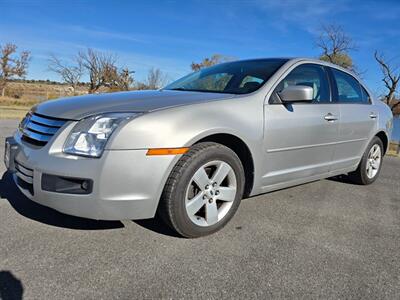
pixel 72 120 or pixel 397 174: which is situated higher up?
pixel 72 120

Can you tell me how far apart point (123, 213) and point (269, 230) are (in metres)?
1.31

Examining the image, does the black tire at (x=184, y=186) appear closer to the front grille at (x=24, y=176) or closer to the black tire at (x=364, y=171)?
the front grille at (x=24, y=176)

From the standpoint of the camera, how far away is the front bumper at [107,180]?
218 cm

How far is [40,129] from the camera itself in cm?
251

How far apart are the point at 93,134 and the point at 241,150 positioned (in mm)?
1264

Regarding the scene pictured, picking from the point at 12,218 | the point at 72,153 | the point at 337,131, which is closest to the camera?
the point at 72,153

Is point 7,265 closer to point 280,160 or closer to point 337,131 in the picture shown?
point 280,160

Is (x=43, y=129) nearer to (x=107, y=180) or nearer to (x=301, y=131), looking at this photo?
(x=107, y=180)

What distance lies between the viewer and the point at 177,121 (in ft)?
7.79

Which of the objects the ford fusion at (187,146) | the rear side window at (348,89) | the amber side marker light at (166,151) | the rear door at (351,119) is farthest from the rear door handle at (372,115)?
the amber side marker light at (166,151)

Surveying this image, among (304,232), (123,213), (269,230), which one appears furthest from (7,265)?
(304,232)

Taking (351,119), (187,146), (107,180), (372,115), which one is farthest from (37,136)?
(372,115)

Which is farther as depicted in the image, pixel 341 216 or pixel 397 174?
pixel 397 174

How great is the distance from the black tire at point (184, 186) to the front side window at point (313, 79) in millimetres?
1112
